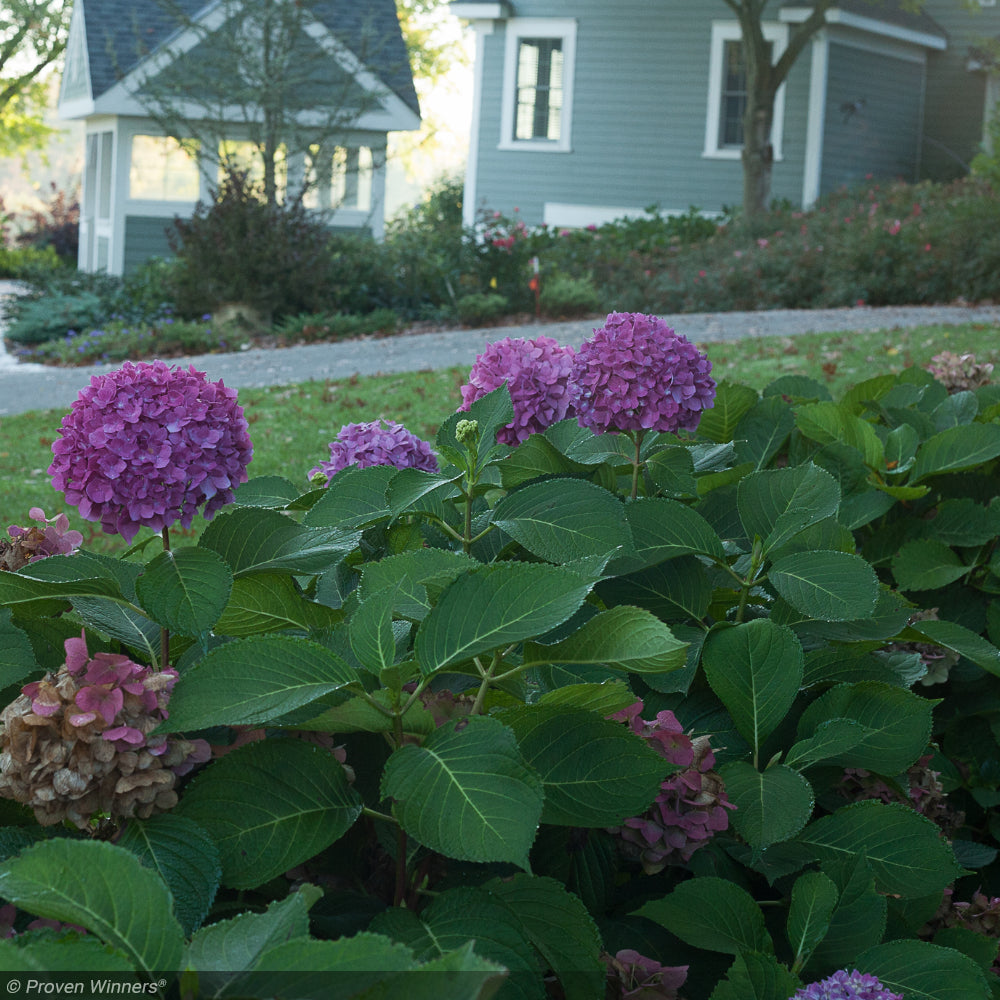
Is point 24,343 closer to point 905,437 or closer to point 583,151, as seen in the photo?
point 583,151

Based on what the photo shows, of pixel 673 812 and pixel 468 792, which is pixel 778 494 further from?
→ pixel 468 792

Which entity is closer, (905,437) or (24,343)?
(905,437)

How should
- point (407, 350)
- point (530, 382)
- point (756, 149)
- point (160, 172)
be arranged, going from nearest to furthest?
point (530, 382) < point (407, 350) < point (756, 149) < point (160, 172)

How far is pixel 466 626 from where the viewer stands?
2.98 ft

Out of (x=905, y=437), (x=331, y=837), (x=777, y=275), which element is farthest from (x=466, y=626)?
(x=777, y=275)

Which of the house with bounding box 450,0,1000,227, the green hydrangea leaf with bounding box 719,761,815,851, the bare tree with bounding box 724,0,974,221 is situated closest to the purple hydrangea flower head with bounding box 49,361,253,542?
the green hydrangea leaf with bounding box 719,761,815,851

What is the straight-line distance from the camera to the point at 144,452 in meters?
1.23

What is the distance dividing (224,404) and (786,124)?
21.4 meters

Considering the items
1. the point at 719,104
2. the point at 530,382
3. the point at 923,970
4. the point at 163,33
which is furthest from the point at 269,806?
the point at 163,33

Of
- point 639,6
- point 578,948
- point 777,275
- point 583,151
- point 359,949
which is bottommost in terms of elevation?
point 578,948

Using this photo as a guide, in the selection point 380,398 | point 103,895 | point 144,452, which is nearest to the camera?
point 103,895

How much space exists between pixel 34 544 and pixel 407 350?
10403 mm

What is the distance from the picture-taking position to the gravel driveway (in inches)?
410

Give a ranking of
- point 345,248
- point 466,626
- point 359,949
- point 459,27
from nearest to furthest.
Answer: point 359,949 → point 466,626 → point 345,248 → point 459,27
